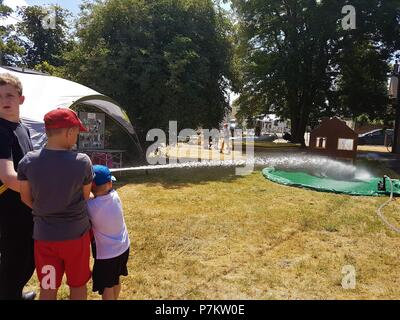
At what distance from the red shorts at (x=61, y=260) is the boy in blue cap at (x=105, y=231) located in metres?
0.13

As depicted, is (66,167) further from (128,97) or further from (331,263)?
(128,97)

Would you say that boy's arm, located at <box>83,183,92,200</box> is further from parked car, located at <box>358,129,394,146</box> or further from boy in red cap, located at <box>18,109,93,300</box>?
parked car, located at <box>358,129,394,146</box>

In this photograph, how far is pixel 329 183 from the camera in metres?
11.7

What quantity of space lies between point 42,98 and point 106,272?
22.1ft

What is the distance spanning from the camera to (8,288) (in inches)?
124

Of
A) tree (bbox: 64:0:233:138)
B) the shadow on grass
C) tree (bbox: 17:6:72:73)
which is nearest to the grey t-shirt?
the shadow on grass

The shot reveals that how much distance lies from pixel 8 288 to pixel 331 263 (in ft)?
13.0

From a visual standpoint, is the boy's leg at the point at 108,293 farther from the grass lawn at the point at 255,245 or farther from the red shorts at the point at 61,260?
the grass lawn at the point at 255,245

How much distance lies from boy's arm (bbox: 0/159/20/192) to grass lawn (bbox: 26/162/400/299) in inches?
68.2

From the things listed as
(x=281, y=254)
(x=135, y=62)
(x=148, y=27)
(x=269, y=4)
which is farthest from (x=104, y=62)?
(x=269, y=4)

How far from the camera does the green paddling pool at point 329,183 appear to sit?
973 centimetres

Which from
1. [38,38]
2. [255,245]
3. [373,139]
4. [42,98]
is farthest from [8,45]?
[373,139]

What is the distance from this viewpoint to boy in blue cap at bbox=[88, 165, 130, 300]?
3.00 meters

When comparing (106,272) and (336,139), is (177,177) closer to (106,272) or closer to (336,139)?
(336,139)
